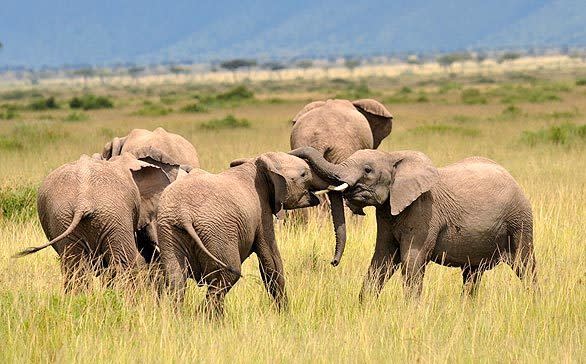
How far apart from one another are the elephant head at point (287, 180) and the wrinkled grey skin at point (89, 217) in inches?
33.2

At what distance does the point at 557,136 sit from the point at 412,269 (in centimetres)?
1452

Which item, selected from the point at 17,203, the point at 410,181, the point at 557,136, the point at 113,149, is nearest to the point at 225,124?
the point at 557,136

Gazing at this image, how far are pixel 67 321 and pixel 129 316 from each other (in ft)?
1.30

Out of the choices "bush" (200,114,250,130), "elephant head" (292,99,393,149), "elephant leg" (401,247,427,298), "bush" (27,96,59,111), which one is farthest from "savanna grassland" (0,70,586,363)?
"bush" (27,96,59,111)

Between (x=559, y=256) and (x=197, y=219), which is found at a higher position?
(x=197, y=219)

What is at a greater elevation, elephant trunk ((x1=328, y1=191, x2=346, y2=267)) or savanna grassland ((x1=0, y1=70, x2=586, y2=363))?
elephant trunk ((x1=328, y1=191, x2=346, y2=267))

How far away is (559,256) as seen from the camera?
907cm

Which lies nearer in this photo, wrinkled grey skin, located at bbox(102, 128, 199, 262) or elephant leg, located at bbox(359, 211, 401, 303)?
elephant leg, located at bbox(359, 211, 401, 303)

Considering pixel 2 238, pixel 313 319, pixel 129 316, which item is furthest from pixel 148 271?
pixel 2 238

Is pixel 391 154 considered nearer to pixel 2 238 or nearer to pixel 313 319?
pixel 313 319

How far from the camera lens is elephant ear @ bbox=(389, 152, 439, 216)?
7480 mm

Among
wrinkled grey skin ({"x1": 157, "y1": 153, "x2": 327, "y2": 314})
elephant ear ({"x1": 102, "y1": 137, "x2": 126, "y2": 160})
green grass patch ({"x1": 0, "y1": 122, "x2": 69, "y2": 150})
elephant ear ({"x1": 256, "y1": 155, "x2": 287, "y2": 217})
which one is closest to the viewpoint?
wrinkled grey skin ({"x1": 157, "y1": 153, "x2": 327, "y2": 314})

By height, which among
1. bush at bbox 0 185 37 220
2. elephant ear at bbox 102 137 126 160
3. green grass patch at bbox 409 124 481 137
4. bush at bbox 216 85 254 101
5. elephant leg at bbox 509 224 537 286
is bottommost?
bush at bbox 216 85 254 101

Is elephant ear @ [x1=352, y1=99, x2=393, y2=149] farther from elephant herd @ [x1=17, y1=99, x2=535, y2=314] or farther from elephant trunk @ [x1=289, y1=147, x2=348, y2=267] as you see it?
elephant trunk @ [x1=289, y1=147, x2=348, y2=267]
